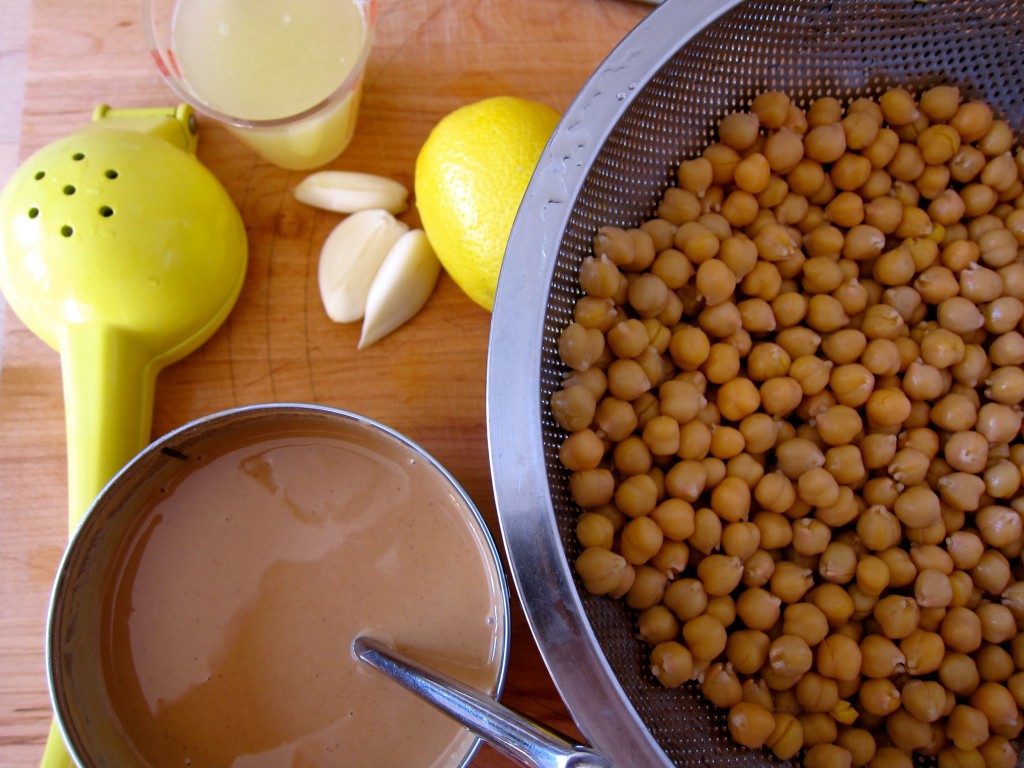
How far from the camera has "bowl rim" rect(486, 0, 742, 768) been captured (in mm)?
621

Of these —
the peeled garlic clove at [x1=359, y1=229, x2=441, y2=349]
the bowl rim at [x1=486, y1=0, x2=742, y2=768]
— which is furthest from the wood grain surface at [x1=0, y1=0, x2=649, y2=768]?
the bowl rim at [x1=486, y1=0, x2=742, y2=768]

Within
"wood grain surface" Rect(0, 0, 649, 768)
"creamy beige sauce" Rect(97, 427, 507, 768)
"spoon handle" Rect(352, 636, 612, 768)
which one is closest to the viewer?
"spoon handle" Rect(352, 636, 612, 768)

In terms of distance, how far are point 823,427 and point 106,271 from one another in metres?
0.76

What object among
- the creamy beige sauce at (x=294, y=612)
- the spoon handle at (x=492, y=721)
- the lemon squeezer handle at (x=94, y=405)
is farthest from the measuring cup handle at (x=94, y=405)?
the spoon handle at (x=492, y=721)

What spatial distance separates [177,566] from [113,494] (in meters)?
0.10

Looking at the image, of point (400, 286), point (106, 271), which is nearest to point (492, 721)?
point (400, 286)

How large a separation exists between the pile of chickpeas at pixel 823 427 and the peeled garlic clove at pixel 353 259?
0.30 metres

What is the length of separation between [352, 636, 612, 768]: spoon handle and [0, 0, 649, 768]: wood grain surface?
0.22 m

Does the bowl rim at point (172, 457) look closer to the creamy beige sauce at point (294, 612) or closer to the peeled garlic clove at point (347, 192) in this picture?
the creamy beige sauce at point (294, 612)

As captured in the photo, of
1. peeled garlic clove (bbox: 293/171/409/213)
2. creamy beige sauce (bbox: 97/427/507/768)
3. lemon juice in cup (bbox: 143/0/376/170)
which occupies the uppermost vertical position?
lemon juice in cup (bbox: 143/0/376/170)

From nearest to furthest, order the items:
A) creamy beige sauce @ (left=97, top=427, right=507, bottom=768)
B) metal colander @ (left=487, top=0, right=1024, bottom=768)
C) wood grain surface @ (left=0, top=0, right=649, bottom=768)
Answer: metal colander @ (left=487, top=0, right=1024, bottom=768), creamy beige sauce @ (left=97, top=427, right=507, bottom=768), wood grain surface @ (left=0, top=0, right=649, bottom=768)

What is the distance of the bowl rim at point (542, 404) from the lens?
0.62 meters

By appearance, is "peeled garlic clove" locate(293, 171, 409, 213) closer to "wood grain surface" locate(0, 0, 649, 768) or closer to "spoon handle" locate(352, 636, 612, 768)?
"wood grain surface" locate(0, 0, 649, 768)

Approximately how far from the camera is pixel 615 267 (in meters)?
0.77
